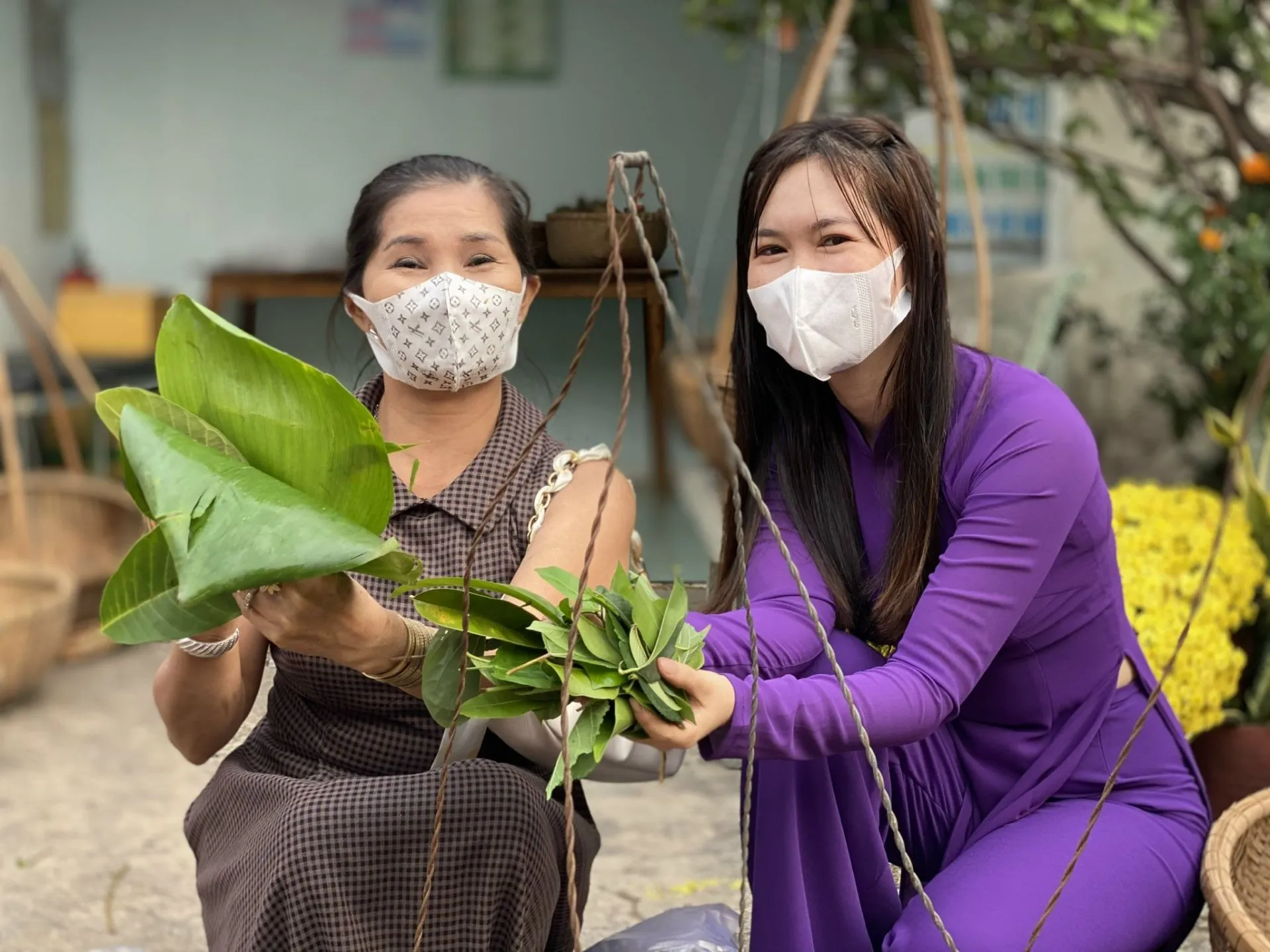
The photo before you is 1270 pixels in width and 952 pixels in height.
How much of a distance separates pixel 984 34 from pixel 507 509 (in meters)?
2.92

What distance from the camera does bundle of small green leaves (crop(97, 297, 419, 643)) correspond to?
1.49 m

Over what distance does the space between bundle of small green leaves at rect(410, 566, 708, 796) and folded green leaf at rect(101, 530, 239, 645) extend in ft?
0.79

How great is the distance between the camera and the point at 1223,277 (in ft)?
12.9

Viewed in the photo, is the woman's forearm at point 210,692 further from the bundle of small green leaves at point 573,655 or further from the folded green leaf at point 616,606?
the folded green leaf at point 616,606

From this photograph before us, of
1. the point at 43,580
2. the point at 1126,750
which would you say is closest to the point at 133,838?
the point at 43,580

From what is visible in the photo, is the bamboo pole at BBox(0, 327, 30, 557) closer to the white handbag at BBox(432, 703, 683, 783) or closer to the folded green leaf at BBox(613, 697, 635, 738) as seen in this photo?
the white handbag at BBox(432, 703, 683, 783)

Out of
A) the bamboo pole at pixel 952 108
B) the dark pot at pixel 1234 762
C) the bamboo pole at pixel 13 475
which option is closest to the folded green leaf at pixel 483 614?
the dark pot at pixel 1234 762

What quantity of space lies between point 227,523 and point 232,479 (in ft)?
0.20

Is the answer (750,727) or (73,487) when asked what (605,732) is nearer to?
(750,727)

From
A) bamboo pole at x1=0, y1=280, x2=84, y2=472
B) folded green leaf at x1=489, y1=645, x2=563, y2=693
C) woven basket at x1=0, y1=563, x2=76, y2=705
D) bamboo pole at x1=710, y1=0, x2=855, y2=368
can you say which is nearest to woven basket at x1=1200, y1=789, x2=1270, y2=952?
folded green leaf at x1=489, y1=645, x2=563, y2=693

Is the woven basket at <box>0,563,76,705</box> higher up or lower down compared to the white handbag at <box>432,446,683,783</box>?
lower down

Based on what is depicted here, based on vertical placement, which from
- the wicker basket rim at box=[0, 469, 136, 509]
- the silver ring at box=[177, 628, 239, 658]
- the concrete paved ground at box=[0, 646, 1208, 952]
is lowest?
the concrete paved ground at box=[0, 646, 1208, 952]

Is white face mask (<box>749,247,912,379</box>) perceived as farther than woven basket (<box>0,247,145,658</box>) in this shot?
No

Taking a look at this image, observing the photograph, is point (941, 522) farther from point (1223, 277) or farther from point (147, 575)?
point (1223, 277)
